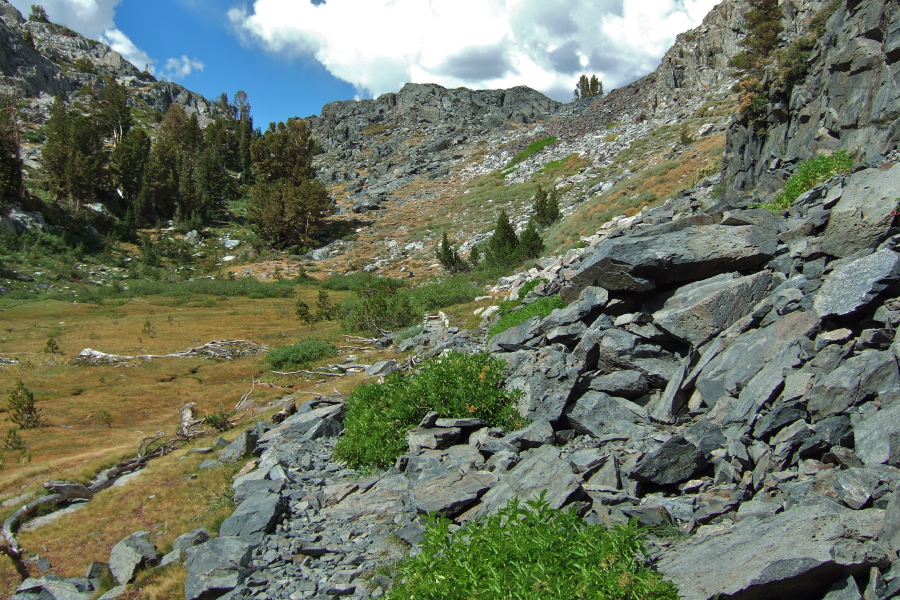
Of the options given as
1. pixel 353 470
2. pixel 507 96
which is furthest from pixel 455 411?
pixel 507 96

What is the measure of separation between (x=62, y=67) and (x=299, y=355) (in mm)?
134315

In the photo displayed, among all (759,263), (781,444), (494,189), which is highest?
(494,189)

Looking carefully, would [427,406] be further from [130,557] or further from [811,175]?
[811,175]

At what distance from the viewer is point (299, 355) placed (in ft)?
70.5

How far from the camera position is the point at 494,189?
66.2 m

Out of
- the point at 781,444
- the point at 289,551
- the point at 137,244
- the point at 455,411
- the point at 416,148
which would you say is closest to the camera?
the point at 781,444

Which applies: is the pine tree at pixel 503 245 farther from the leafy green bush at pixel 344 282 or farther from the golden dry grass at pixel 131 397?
the leafy green bush at pixel 344 282

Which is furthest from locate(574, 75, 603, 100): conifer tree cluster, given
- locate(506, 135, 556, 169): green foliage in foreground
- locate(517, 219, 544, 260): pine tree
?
locate(517, 219, 544, 260): pine tree

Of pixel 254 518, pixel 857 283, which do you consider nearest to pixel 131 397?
pixel 254 518

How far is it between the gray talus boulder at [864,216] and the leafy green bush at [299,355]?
1809cm

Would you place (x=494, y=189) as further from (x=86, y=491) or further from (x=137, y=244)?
(x=86, y=491)

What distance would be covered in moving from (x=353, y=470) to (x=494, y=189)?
198ft

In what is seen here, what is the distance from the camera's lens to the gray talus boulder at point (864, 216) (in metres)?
7.38

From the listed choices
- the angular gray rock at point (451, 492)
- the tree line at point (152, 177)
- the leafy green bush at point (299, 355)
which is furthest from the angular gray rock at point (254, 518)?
the tree line at point (152, 177)
